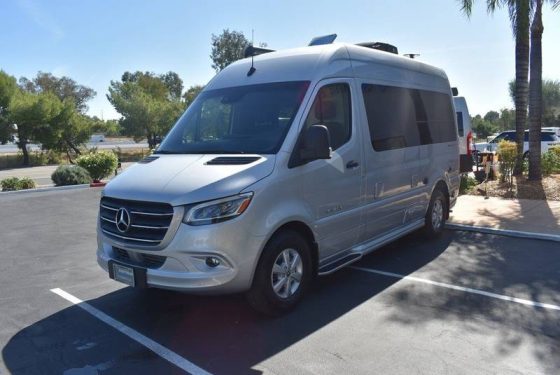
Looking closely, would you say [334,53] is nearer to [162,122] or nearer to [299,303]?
[299,303]

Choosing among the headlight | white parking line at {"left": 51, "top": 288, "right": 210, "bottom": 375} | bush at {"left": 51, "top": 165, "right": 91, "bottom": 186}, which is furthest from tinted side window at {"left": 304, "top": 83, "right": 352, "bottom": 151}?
bush at {"left": 51, "top": 165, "right": 91, "bottom": 186}

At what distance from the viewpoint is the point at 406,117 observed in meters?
6.59

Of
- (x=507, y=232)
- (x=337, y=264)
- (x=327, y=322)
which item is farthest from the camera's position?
(x=507, y=232)

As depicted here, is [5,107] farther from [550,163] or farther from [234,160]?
[234,160]

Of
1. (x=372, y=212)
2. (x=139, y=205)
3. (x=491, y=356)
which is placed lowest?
(x=491, y=356)

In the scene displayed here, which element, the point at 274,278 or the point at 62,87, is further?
the point at 62,87

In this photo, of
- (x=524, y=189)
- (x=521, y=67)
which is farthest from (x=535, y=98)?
(x=524, y=189)

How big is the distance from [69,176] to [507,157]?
13332 millimetres

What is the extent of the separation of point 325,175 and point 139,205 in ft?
6.05

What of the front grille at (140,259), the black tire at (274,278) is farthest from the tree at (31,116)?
the black tire at (274,278)

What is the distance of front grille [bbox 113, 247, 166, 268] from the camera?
166 inches

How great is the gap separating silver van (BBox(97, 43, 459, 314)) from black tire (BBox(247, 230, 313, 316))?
0.01 m

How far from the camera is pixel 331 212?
5082mm

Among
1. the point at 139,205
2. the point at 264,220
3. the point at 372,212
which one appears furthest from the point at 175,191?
the point at 372,212
